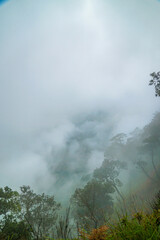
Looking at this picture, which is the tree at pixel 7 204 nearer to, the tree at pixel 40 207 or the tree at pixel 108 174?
the tree at pixel 40 207

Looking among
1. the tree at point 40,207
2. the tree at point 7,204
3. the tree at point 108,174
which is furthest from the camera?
the tree at point 108,174

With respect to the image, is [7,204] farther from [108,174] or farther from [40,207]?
[108,174]

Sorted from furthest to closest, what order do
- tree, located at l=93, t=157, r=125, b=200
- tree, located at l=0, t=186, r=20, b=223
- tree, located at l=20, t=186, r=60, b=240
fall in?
tree, located at l=93, t=157, r=125, b=200, tree, located at l=20, t=186, r=60, b=240, tree, located at l=0, t=186, r=20, b=223

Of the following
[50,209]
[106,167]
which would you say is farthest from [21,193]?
[106,167]

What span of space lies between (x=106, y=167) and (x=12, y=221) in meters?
33.0

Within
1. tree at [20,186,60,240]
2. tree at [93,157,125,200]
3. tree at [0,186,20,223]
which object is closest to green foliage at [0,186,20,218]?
tree at [0,186,20,223]

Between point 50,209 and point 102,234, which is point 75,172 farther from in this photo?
point 102,234

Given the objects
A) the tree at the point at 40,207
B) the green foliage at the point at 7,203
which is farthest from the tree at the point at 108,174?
the green foliage at the point at 7,203

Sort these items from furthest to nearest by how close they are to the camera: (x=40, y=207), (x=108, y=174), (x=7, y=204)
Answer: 1. (x=108, y=174)
2. (x=40, y=207)
3. (x=7, y=204)

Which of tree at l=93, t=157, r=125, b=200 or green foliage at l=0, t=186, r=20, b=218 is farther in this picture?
tree at l=93, t=157, r=125, b=200

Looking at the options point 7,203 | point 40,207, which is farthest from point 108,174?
point 7,203

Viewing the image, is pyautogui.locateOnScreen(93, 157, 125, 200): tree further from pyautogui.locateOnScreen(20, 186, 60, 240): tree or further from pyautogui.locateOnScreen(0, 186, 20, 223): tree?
pyautogui.locateOnScreen(0, 186, 20, 223): tree

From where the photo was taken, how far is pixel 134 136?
303 ft

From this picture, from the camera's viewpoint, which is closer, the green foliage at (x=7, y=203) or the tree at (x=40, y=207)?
the green foliage at (x=7, y=203)
